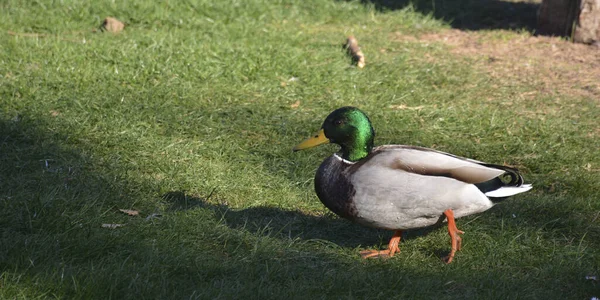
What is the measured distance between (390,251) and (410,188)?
1.39 feet

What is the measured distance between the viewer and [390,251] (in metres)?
4.39

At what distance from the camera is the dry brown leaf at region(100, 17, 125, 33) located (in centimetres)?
830

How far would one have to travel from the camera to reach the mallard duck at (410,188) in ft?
13.6

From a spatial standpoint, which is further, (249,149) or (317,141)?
(249,149)

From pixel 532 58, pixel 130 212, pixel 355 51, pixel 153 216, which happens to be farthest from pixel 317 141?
pixel 532 58

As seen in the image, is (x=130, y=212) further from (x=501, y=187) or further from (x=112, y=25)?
(x=112, y=25)

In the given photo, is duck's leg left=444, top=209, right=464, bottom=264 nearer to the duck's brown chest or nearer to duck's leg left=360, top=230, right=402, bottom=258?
duck's leg left=360, top=230, right=402, bottom=258

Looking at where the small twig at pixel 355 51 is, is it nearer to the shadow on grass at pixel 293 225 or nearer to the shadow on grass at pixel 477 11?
the shadow on grass at pixel 477 11

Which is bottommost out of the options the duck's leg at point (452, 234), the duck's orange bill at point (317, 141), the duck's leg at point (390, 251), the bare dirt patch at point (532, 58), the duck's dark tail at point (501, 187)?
the bare dirt patch at point (532, 58)

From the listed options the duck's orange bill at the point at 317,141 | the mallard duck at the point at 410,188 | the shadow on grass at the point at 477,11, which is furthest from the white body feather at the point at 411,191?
the shadow on grass at the point at 477,11

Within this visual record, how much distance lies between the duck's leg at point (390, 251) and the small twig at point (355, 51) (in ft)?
11.3

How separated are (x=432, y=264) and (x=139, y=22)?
5223 mm

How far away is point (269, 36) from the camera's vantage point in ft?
27.5

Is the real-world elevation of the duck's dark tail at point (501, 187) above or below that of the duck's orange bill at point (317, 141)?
below
